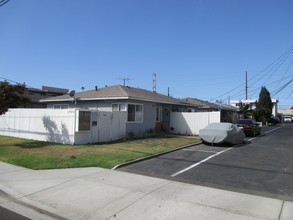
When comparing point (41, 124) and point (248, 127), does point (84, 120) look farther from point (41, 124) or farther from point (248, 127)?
point (248, 127)

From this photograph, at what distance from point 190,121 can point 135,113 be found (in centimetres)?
586

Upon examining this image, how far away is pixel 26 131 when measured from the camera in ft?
62.0

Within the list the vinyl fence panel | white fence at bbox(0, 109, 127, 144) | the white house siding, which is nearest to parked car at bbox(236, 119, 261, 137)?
the white house siding

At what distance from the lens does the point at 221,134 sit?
54.0 feet

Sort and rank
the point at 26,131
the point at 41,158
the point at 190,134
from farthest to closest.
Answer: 1. the point at 190,134
2. the point at 26,131
3. the point at 41,158

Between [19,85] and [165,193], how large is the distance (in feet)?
41.2

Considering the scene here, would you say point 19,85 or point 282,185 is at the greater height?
point 19,85

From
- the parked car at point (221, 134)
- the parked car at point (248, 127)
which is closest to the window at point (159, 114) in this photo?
the parked car at point (248, 127)

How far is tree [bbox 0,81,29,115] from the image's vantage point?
1557 centimetres

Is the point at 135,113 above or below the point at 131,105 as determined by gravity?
below

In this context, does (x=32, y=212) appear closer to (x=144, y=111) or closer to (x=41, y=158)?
(x=41, y=158)

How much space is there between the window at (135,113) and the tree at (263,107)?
3487 cm

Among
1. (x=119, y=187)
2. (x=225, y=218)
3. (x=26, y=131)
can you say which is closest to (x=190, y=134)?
(x=26, y=131)

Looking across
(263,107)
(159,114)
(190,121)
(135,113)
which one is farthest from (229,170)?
(263,107)
